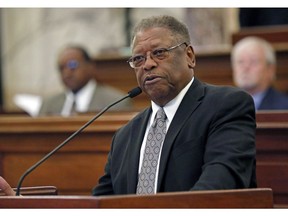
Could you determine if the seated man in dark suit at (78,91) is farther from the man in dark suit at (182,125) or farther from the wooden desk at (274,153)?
the man in dark suit at (182,125)

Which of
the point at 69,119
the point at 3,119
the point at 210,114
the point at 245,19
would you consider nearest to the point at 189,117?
the point at 210,114

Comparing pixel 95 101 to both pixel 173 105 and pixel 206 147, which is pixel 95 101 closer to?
pixel 173 105

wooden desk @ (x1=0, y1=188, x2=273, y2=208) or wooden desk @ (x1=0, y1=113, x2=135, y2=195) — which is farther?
wooden desk @ (x1=0, y1=113, x2=135, y2=195)

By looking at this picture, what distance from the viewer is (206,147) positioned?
9.86 ft

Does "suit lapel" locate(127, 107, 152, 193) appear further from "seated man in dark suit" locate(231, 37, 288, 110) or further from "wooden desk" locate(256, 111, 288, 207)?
"seated man in dark suit" locate(231, 37, 288, 110)

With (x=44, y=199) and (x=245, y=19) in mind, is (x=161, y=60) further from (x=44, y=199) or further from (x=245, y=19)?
(x=245, y=19)

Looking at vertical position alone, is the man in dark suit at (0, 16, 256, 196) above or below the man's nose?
below

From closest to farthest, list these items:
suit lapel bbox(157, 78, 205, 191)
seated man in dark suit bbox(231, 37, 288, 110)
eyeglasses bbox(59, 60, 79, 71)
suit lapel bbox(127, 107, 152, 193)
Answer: suit lapel bbox(157, 78, 205, 191) → suit lapel bbox(127, 107, 152, 193) → seated man in dark suit bbox(231, 37, 288, 110) → eyeglasses bbox(59, 60, 79, 71)

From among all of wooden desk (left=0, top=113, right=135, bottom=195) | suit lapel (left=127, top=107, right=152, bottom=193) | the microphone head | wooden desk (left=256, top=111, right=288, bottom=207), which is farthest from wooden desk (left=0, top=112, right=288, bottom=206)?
the microphone head

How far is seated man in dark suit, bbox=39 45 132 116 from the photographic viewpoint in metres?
6.36

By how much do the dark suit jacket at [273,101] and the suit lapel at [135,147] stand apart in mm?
2291

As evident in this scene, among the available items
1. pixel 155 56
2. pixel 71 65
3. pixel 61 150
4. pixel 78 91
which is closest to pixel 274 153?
pixel 155 56

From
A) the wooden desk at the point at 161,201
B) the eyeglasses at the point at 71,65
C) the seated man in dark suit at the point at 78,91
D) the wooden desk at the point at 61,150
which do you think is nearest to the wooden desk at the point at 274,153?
the wooden desk at the point at 61,150

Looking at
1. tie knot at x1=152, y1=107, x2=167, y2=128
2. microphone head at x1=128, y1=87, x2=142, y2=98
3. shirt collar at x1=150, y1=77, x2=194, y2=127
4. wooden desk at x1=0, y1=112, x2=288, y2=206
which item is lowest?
wooden desk at x1=0, y1=112, x2=288, y2=206
